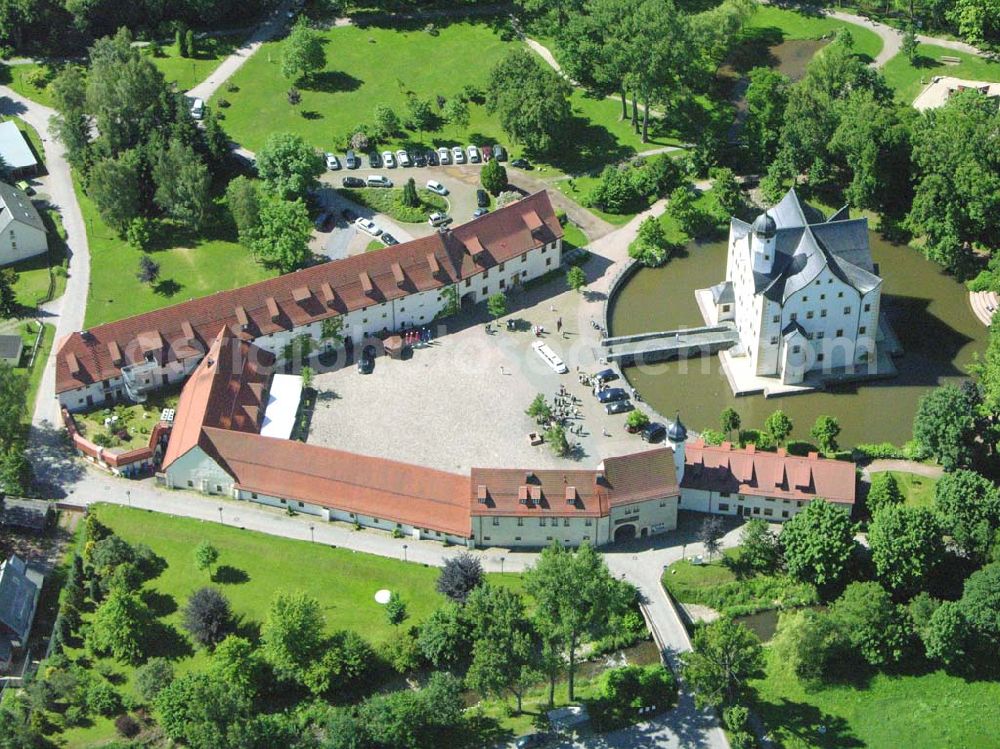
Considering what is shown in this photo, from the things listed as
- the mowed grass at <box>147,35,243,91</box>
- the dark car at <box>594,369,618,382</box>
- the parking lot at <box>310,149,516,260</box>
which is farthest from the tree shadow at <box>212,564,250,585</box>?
the mowed grass at <box>147,35,243,91</box>

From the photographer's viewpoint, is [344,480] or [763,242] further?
[763,242]

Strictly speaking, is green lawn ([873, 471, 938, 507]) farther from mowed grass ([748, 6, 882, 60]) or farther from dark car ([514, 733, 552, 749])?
mowed grass ([748, 6, 882, 60])

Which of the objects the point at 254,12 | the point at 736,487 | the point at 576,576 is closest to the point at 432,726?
the point at 576,576

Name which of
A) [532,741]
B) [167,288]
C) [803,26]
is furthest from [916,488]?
[803,26]

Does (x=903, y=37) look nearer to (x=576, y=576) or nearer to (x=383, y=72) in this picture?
(x=383, y=72)

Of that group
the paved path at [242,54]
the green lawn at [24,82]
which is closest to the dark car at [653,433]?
the paved path at [242,54]

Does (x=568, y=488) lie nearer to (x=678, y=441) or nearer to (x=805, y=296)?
(x=678, y=441)
